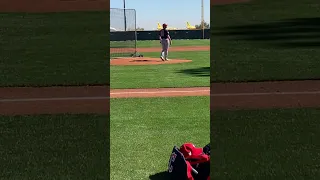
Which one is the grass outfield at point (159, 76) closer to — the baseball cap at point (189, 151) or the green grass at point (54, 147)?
the green grass at point (54, 147)

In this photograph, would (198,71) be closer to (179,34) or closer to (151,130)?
(151,130)

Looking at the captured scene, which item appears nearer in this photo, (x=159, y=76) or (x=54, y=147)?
(x=54, y=147)

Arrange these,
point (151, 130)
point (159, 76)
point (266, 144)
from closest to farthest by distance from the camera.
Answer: point (266, 144) < point (151, 130) < point (159, 76)

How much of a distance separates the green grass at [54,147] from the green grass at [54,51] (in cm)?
103

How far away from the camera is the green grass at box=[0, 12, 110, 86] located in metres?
12.2

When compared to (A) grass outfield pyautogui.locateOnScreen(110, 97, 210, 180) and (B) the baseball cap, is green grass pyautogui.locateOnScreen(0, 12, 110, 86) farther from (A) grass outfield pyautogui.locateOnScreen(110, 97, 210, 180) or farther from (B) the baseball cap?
(B) the baseball cap

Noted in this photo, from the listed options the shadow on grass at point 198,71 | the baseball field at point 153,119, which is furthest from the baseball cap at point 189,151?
the shadow on grass at point 198,71

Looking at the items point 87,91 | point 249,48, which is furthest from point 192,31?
point 87,91

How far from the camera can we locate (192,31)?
4544 cm

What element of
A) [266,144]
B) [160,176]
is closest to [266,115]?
[266,144]

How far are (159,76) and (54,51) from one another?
9211 mm

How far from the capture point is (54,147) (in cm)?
609

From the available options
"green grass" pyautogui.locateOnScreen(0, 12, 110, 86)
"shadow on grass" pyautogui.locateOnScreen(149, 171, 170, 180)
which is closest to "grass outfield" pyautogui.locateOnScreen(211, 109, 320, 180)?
"shadow on grass" pyautogui.locateOnScreen(149, 171, 170, 180)

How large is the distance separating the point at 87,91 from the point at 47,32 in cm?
2361
